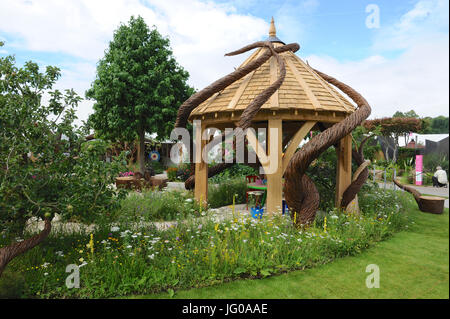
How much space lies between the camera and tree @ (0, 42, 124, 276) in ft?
14.3

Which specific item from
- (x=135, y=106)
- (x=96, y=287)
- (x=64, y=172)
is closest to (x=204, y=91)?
(x=64, y=172)

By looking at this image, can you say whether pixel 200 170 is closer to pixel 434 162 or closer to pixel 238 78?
pixel 238 78

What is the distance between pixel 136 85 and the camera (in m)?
16.7

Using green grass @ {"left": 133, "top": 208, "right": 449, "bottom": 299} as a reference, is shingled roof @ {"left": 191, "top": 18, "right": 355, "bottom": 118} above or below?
above

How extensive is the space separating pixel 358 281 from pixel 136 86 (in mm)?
15294

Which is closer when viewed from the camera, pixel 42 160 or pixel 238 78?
pixel 42 160

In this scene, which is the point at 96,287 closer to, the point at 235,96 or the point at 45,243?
the point at 45,243

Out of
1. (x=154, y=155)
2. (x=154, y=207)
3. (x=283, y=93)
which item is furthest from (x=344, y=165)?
(x=154, y=155)

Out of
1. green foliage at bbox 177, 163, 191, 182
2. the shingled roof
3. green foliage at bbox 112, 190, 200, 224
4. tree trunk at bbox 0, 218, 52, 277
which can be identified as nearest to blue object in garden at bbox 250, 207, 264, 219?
green foliage at bbox 112, 190, 200, 224

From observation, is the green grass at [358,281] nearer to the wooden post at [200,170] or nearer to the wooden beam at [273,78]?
the wooden beam at [273,78]

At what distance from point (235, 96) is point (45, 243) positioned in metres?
5.33

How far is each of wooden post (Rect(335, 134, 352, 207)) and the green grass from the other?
7.68 feet

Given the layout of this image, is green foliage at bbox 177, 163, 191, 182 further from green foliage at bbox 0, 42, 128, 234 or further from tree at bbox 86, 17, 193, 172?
green foliage at bbox 0, 42, 128, 234
